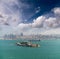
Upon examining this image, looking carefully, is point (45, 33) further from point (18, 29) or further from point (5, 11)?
point (5, 11)

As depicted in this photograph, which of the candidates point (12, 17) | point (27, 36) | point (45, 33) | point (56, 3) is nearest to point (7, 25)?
point (12, 17)

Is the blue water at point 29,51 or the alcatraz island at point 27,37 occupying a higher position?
the alcatraz island at point 27,37

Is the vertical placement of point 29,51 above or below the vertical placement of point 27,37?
below

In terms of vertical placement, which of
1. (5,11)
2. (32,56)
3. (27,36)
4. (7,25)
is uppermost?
(5,11)

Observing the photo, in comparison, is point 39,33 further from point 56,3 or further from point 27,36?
point 56,3

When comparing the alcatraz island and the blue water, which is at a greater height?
the alcatraz island

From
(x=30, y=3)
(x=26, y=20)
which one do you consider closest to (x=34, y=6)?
(x=30, y=3)

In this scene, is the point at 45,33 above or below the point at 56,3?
below
